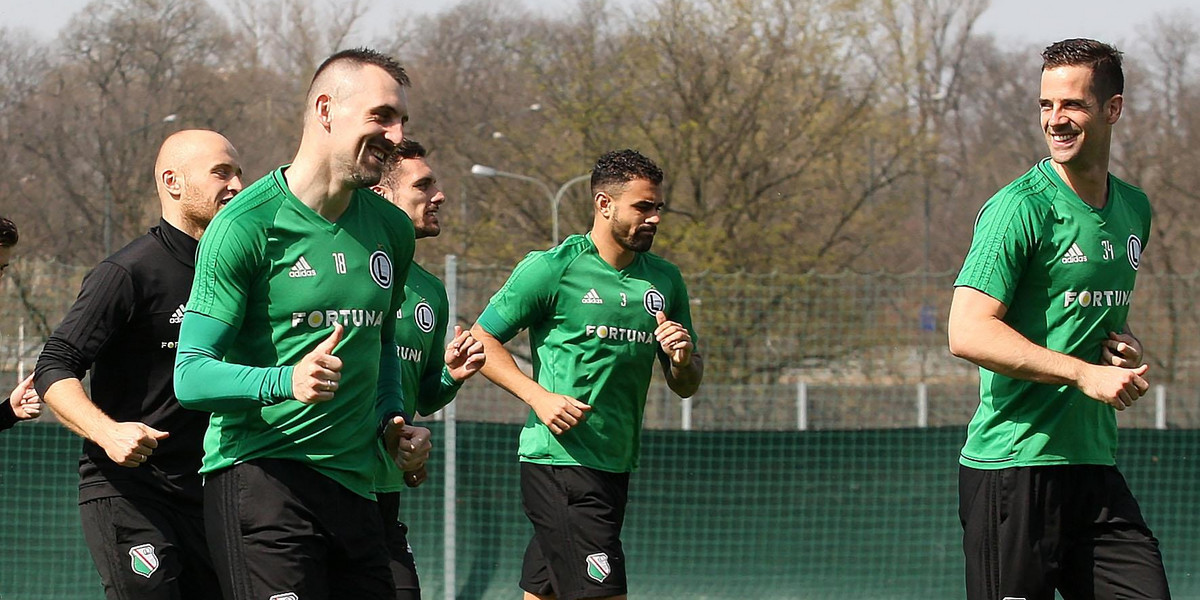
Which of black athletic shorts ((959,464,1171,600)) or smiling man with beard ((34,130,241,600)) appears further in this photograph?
smiling man with beard ((34,130,241,600))

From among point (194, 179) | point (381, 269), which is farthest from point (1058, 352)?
point (194, 179)

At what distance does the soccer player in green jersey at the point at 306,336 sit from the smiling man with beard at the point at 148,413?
997 mm

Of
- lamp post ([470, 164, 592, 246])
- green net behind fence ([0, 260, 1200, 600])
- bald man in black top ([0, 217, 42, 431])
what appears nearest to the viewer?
bald man in black top ([0, 217, 42, 431])

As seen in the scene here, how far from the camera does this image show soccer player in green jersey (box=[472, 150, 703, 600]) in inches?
242

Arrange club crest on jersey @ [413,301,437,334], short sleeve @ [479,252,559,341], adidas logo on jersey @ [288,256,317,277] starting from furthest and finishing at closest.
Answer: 1. short sleeve @ [479,252,559,341]
2. club crest on jersey @ [413,301,437,334]
3. adidas logo on jersey @ [288,256,317,277]

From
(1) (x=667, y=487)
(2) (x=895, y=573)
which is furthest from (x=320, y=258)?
(2) (x=895, y=573)

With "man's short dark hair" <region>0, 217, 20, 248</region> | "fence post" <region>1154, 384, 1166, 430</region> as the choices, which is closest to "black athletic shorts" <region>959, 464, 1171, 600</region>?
"man's short dark hair" <region>0, 217, 20, 248</region>

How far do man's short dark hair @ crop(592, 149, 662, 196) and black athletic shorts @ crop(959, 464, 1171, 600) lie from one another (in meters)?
2.51

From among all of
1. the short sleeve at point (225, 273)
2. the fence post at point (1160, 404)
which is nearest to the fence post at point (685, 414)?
the fence post at point (1160, 404)

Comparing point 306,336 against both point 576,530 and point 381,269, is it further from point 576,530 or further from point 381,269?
point 576,530

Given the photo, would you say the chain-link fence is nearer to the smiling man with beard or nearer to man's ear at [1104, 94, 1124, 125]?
the smiling man with beard

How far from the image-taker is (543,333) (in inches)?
259

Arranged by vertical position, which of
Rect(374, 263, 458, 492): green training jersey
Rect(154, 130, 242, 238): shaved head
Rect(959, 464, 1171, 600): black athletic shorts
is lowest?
Rect(959, 464, 1171, 600): black athletic shorts

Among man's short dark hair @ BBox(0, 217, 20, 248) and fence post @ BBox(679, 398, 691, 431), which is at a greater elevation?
man's short dark hair @ BBox(0, 217, 20, 248)
